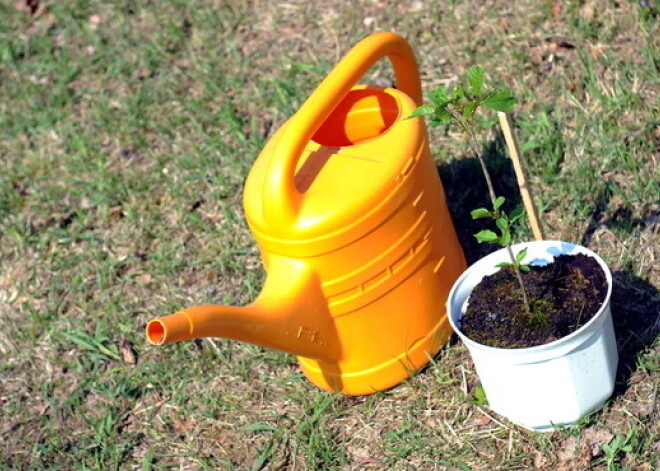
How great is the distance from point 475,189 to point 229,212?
0.83m

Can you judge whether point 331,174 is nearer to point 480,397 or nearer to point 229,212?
point 480,397

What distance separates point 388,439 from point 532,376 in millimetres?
481

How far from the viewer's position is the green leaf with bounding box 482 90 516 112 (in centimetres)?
208

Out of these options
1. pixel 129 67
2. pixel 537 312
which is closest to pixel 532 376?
pixel 537 312

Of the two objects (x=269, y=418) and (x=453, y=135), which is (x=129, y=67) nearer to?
(x=453, y=135)

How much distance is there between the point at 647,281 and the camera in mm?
2605

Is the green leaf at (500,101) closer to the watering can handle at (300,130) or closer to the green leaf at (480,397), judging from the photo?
the watering can handle at (300,130)

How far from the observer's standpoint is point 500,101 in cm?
209

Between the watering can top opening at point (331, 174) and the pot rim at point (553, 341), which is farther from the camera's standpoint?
the watering can top opening at point (331, 174)

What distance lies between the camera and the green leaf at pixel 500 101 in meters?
2.08

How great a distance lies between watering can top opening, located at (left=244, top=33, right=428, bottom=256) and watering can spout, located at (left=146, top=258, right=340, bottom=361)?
89 millimetres

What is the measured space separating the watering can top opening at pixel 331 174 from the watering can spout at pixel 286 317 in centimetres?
9

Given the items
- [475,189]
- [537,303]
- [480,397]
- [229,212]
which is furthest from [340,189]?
[229,212]

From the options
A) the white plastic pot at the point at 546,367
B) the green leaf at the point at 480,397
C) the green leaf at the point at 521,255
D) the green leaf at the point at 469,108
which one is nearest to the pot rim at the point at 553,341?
the white plastic pot at the point at 546,367
